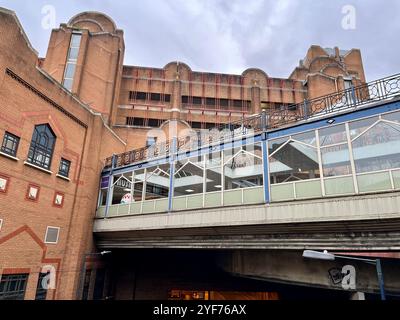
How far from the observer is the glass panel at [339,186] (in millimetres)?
8484

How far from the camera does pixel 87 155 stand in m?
15.6

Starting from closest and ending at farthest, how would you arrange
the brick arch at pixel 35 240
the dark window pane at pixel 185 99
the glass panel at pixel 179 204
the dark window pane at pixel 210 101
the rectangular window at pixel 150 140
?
the brick arch at pixel 35 240 → the glass panel at pixel 179 204 → the rectangular window at pixel 150 140 → the dark window pane at pixel 185 99 → the dark window pane at pixel 210 101

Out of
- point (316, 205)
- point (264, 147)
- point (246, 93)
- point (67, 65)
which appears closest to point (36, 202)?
point (264, 147)

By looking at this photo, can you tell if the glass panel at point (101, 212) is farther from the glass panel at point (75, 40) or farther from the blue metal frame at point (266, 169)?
the glass panel at point (75, 40)

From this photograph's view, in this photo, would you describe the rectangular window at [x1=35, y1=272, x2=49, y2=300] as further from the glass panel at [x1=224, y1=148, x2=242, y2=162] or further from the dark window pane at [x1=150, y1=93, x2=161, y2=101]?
the dark window pane at [x1=150, y1=93, x2=161, y2=101]

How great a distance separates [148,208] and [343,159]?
894 centimetres

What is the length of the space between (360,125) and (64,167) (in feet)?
45.5

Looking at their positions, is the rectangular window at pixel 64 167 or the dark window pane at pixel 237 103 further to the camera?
the dark window pane at pixel 237 103

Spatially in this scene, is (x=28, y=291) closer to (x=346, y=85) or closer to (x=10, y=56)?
(x=10, y=56)

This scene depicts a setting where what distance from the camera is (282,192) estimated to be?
9.66 m

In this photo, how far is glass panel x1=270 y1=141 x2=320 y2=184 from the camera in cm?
1155

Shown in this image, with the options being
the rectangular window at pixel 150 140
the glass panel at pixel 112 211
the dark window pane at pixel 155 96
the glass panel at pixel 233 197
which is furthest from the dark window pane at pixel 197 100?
the glass panel at pixel 233 197

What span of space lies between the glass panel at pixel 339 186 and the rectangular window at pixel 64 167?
41.3ft

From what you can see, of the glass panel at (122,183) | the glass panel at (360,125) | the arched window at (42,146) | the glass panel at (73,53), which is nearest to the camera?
the glass panel at (360,125)
